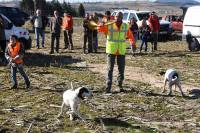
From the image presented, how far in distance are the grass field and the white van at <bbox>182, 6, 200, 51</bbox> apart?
472cm

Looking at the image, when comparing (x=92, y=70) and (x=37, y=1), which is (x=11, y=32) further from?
(x=37, y=1)

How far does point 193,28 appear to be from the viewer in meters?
24.2

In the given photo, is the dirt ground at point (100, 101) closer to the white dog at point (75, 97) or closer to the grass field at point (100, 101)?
the grass field at point (100, 101)

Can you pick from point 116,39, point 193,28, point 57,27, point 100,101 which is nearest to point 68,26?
point 57,27

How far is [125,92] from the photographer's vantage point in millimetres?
12742

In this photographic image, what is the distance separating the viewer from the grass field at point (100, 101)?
370 inches

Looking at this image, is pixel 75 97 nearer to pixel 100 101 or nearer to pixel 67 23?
pixel 100 101

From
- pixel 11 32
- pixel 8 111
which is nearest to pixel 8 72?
pixel 11 32

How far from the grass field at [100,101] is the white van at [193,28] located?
4719 millimetres

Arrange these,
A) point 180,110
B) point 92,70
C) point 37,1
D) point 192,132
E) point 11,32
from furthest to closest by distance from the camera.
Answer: point 37,1 < point 11,32 < point 92,70 < point 180,110 < point 192,132

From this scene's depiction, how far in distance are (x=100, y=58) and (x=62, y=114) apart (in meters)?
10.3

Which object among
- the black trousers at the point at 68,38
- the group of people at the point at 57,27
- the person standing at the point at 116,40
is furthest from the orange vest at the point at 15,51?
the black trousers at the point at 68,38

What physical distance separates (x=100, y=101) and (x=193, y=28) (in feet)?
44.3

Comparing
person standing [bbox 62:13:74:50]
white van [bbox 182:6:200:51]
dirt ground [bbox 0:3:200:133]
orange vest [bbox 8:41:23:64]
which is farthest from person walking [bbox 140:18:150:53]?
orange vest [bbox 8:41:23:64]
